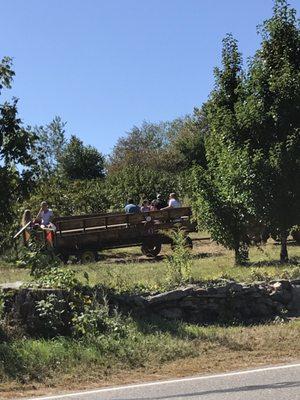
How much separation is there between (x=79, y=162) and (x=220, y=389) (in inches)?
2052

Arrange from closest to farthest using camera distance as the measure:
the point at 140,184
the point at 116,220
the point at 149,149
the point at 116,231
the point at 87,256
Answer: the point at 87,256, the point at 116,231, the point at 116,220, the point at 140,184, the point at 149,149

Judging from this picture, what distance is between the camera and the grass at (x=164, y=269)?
466 inches

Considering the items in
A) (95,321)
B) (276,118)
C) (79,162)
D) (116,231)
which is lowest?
(95,321)

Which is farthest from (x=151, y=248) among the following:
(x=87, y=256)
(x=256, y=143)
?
(x=256, y=143)

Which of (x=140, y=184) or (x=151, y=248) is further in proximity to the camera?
(x=140, y=184)

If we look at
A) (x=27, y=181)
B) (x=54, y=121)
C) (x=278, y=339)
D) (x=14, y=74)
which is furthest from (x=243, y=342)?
(x=54, y=121)

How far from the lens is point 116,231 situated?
19.2 m

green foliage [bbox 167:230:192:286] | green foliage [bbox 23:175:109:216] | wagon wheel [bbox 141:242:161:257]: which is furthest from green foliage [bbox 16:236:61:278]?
green foliage [bbox 23:175:109:216]

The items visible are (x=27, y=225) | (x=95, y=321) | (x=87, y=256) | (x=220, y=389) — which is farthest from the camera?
(x=87, y=256)

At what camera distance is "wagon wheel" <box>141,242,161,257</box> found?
19.8 meters

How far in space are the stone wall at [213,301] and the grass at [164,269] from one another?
53 cm

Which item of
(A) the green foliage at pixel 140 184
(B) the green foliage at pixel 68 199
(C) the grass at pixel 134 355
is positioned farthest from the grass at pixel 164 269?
(A) the green foliage at pixel 140 184

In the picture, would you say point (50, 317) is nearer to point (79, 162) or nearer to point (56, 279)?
point (56, 279)

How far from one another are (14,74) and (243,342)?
232 inches
